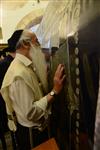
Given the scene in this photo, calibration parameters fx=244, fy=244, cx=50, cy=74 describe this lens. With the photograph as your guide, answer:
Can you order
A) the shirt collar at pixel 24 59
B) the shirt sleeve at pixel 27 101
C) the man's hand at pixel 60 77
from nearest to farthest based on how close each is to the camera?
the man's hand at pixel 60 77
the shirt sleeve at pixel 27 101
the shirt collar at pixel 24 59

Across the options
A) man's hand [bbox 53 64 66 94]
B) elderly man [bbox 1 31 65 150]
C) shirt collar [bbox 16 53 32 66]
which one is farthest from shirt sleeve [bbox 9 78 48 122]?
man's hand [bbox 53 64 66 94]

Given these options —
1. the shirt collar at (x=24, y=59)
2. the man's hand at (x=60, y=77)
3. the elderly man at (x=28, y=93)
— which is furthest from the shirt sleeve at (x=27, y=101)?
the man's hand at (x=60, y=77)

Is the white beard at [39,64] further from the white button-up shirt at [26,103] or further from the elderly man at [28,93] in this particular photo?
the white button-up shirt at [26,103]

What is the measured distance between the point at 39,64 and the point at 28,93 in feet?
0.96

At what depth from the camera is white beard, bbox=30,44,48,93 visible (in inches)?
75.1

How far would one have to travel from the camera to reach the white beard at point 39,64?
1.91 metres

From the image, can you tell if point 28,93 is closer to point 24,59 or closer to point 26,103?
point 26,103

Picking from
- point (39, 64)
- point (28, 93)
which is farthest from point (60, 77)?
point (39, 64)

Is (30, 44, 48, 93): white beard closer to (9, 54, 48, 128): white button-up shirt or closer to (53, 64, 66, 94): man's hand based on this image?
(9, 54, 48, 128): white button-up shirt

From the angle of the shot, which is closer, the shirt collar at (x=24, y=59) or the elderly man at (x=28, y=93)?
the elderly man at (x=28, y=93)

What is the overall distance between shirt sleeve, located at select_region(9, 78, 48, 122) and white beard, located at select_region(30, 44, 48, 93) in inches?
8.1

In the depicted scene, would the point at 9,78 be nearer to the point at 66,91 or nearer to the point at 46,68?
the point at 46,68

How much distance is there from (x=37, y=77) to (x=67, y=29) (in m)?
0.70

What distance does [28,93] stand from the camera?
1734mm
